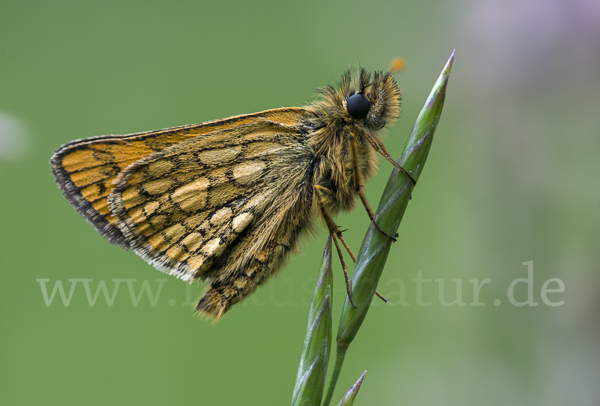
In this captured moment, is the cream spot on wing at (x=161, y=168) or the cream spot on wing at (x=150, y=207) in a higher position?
the cream spot on wing at (x=161, y=168)

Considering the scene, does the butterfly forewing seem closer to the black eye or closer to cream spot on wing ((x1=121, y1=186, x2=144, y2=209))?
cream spot on wing ((x1=121, y1=186, x2=144, y2=209))

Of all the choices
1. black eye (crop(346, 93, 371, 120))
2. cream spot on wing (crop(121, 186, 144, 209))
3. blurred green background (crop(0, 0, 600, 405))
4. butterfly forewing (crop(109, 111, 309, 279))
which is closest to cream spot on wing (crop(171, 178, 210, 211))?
butterfly forewing (crop(109, 111, 309, 279))

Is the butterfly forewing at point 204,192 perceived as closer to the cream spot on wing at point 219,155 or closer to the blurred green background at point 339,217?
the cream spot on wing at point 219,155

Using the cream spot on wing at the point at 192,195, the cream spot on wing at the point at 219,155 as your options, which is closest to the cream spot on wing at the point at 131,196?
the cream spot on wing at the point at 192,195

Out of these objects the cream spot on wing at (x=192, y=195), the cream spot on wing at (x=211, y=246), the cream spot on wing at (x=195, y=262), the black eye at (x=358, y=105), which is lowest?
the cream spot on wing at (x=195, y=262)

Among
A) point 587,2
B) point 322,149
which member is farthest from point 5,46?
point 587,2

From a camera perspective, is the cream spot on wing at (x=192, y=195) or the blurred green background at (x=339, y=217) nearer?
the cream spot on wing at (x=192, y=195)

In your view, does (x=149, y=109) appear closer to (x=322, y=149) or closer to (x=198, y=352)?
(x=198, y=352)

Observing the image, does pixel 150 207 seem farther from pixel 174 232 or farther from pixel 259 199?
pixel 259 199
